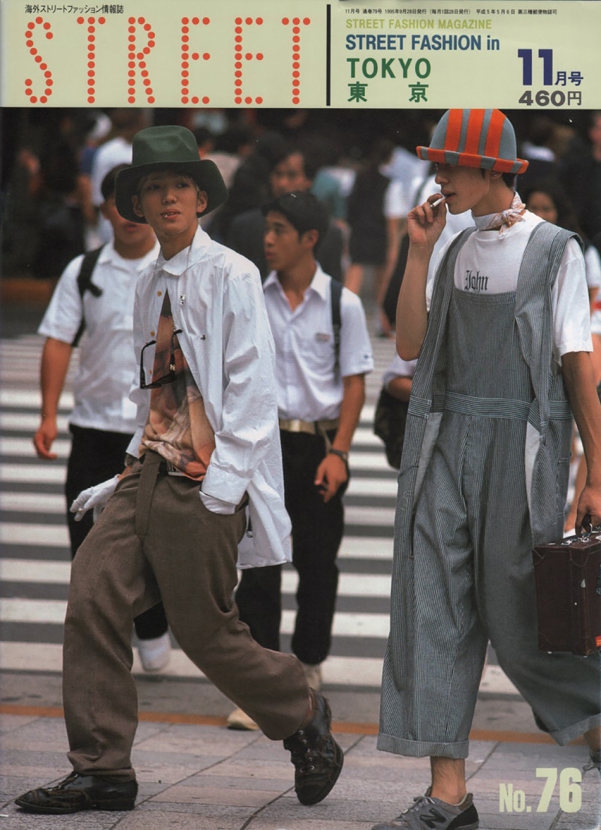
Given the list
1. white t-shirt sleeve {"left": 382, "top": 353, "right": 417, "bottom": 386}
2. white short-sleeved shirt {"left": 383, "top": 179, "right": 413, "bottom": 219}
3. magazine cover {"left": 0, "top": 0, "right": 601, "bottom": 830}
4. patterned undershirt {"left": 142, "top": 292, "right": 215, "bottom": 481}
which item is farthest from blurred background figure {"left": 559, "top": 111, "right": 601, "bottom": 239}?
white short-sleeved shirt {"left": 383, "top": 179, "right": 413, "bottom": 219}

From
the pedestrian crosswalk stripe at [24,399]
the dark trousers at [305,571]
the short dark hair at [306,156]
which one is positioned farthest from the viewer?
the pedestrian crosswalk stripe at [24,399]

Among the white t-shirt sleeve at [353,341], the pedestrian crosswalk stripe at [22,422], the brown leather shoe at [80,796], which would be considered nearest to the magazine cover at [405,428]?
the brown leather shoe at [80,796]

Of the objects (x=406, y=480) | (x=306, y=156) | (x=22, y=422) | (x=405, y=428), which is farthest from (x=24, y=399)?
(x=406, y=480)

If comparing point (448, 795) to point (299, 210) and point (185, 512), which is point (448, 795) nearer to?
point (185, 512)

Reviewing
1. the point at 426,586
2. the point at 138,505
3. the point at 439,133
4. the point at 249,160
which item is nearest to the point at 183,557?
the point at 138,505

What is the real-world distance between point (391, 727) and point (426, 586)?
41cm

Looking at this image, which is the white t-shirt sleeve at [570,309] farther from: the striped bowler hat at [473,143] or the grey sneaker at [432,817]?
the grey sneaker at [432,817]

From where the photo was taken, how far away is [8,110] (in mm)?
4430

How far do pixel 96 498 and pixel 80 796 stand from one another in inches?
34.4

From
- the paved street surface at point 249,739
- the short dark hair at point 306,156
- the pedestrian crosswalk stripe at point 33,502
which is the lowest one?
the paved street surface at point 249,739

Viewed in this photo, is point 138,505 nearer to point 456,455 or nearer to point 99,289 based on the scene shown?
point 456,455

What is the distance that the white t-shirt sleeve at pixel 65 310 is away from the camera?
5648mm

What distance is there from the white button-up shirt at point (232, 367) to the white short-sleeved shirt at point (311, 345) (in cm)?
109

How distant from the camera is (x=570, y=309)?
151 inches
